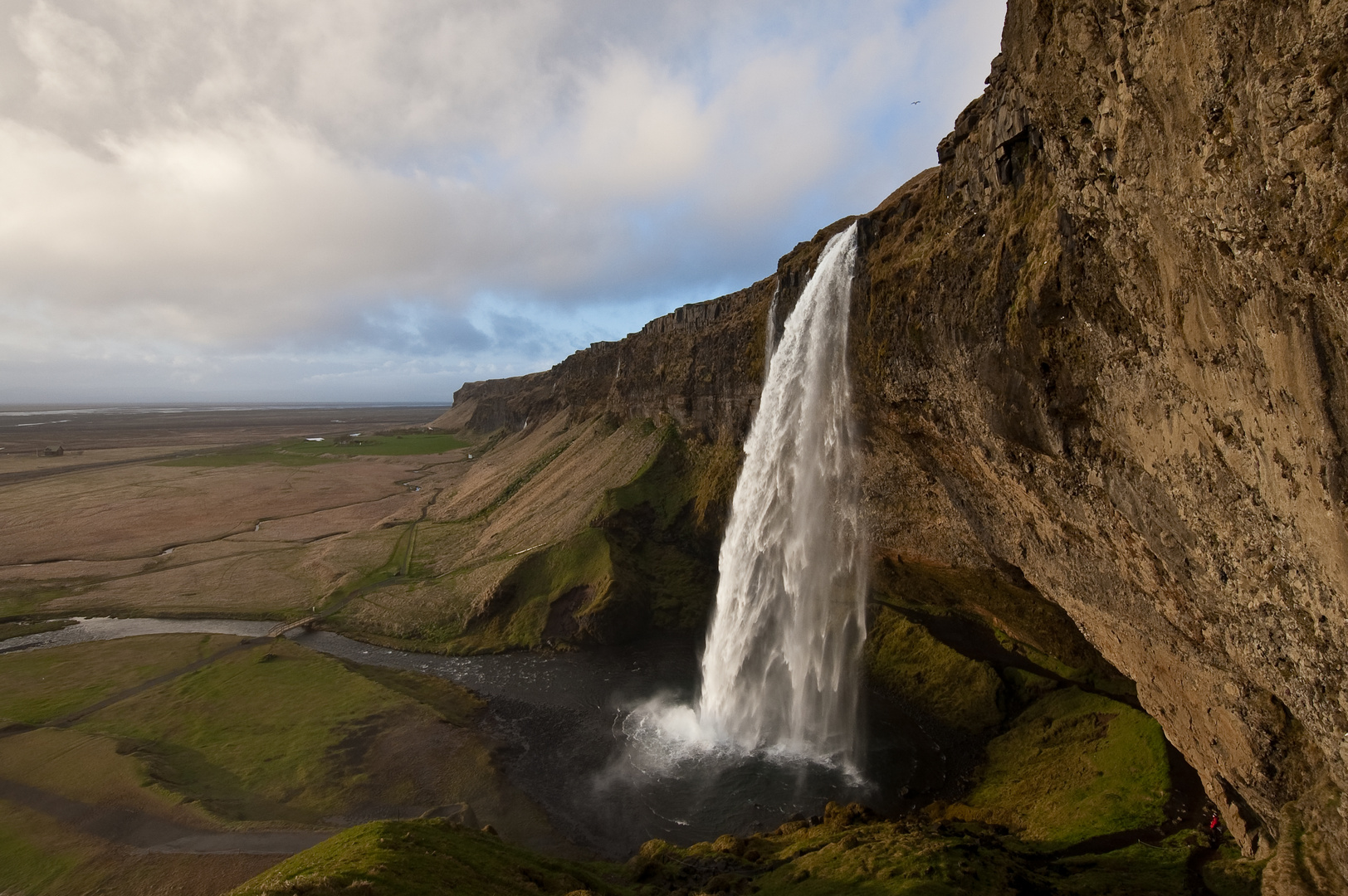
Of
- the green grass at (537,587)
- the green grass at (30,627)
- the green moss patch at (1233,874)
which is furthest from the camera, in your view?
the green grass at (30,627)

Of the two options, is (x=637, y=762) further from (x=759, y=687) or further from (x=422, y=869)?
(x=422, y=869)

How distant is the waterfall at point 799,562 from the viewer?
2789 cm

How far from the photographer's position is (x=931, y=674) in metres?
29.4

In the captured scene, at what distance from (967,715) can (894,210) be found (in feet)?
74.1

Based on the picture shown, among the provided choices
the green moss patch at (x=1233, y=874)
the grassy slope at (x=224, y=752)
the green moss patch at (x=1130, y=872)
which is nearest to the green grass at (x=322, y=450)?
the grassy slope at (x=224, y=752)

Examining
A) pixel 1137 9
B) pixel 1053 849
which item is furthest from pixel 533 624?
pixel 1137 9

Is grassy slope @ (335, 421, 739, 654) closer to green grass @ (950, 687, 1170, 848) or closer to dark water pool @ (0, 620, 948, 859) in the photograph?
dark water pool @ (0, 620, 948, 859)

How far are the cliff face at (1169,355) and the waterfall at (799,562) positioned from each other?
398cm

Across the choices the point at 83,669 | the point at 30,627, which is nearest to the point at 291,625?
the point at 83,669

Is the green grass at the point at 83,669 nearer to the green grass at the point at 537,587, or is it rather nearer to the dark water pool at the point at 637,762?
the dark water pool at the point at 637,762

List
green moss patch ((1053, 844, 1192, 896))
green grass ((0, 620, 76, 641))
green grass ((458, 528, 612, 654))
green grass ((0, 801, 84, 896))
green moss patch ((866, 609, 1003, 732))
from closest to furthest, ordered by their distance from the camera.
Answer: green moss patch ((1053, 844, 1192, 896)) → green grass ((0, 801, 84, 896)) → green moss patch ((866, 609, 1003, 732)) → green grass ((458, 528, 612, 654)) → green grass ((0, 620, 76, 641))

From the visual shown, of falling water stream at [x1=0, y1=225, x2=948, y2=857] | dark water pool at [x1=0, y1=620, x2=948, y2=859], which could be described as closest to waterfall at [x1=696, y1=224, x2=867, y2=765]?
falling water stream at [x1=0, y1=225, x2=948, y2=857]

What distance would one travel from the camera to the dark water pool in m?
22.0

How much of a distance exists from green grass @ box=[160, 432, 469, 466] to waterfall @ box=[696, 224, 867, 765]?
340 ft
